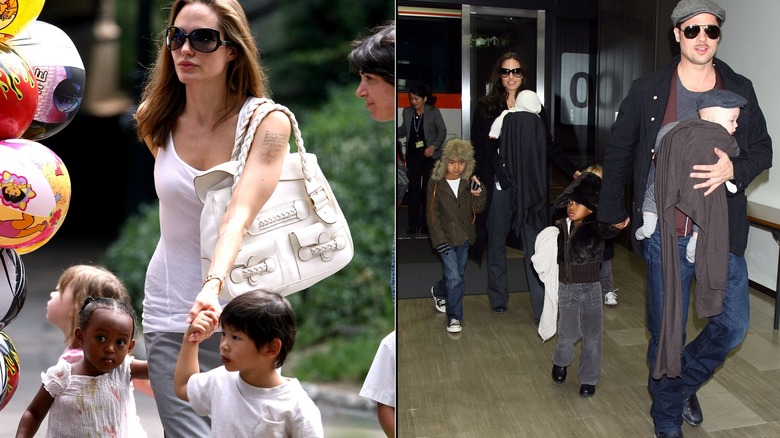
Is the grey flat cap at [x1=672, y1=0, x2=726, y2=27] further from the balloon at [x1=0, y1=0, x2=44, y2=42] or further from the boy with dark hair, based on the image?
the balloon at [x1=0, y1=0, x2=44, y2=42]

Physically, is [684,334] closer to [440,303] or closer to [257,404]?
[440,303]

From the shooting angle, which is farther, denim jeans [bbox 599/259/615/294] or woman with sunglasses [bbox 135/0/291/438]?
denim jeans [bbox 599/259/615/294]

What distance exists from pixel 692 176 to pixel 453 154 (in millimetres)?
759

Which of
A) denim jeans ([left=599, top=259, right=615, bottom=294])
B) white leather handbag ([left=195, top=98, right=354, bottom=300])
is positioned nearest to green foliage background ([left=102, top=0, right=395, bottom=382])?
white leather handbag ([left=195, top=98, right=354, bottom=300])

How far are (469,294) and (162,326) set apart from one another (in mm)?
Result: 1179

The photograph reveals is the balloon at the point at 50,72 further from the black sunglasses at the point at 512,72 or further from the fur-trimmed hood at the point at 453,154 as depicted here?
the black sunglasses at the point at 512,72

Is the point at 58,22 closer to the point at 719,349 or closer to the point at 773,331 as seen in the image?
the point at 719,349

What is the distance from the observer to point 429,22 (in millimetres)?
2770

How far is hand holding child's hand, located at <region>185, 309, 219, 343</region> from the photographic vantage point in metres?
1.95

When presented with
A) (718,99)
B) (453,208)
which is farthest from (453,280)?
(718,99)

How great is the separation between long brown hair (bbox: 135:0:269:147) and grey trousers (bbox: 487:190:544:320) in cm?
107

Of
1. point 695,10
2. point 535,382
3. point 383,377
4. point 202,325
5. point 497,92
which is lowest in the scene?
point 535,382

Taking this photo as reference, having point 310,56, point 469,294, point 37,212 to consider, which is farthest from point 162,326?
point 469,294

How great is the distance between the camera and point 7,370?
7.33ft
